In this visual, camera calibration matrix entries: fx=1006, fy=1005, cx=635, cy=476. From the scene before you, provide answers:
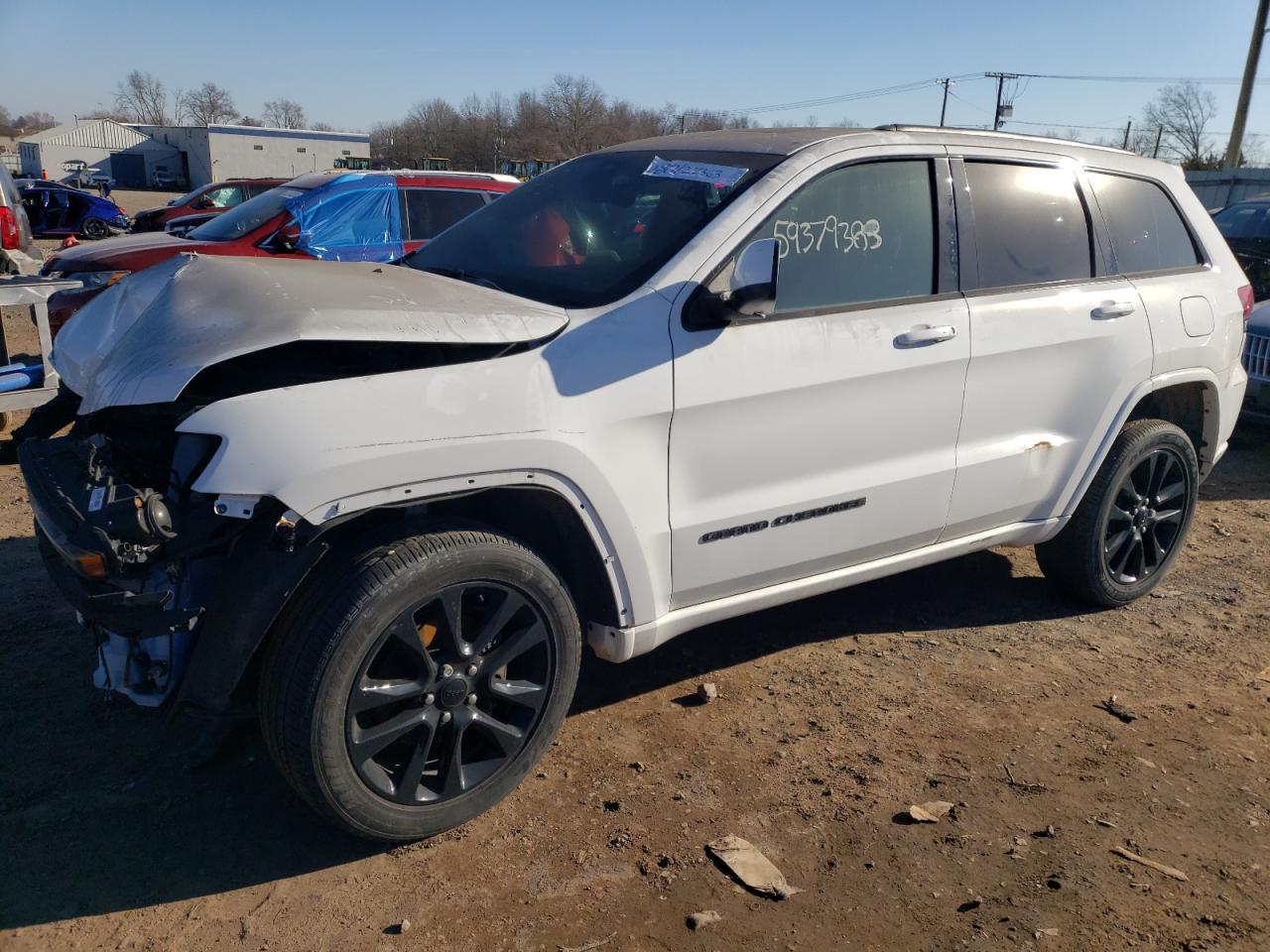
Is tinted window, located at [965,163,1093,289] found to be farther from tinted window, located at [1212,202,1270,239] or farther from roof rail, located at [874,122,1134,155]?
tinted window, located at [1212,202,1270,239]

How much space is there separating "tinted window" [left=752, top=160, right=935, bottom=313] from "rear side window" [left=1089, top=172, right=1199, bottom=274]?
1.10 metres

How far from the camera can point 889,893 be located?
107 inches

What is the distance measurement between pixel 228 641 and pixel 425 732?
0.59 m

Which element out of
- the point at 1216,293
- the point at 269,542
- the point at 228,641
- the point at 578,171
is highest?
the point at 578,171

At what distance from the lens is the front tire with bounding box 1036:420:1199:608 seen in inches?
169

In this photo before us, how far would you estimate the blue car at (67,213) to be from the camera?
2495cm

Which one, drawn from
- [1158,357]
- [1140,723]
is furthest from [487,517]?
[1158,357]

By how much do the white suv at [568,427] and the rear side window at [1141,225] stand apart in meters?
0.03

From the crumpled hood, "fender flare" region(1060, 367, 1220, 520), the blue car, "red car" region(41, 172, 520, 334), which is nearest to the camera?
the crumpled hood

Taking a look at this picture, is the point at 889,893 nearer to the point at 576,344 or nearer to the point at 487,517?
the point at 487,517

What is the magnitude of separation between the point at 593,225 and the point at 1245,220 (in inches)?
338

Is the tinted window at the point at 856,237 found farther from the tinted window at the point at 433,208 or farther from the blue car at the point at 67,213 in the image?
the blue car at the point at 67,213

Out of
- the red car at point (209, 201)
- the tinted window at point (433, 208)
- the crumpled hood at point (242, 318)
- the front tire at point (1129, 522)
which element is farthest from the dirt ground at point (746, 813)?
the red car at point (209, 201)

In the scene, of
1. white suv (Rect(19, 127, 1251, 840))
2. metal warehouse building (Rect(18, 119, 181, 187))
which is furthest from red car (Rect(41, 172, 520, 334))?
metal warehouse building (Rect(18, 119, 181, 187))
